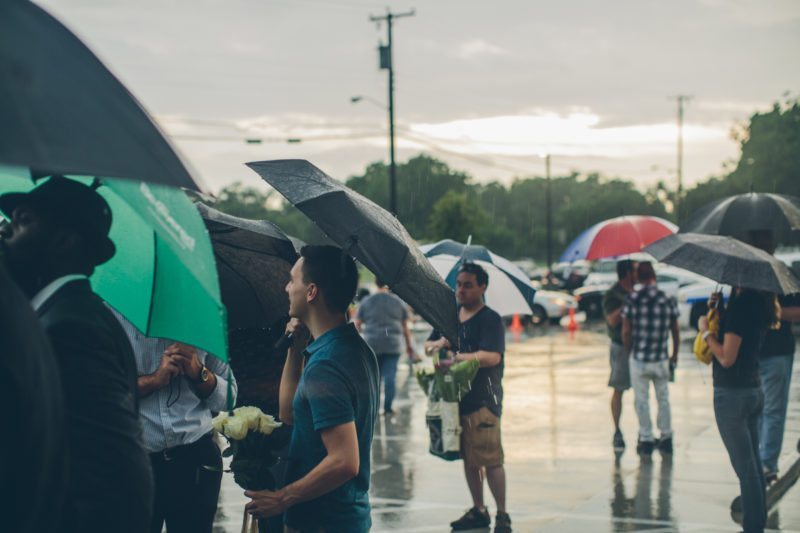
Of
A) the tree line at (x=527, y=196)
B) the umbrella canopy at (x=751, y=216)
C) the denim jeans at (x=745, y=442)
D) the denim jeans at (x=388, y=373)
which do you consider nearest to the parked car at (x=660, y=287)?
the tree line at (x=527, y=196)

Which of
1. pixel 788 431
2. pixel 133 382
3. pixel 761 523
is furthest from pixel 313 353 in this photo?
pixel 788 431

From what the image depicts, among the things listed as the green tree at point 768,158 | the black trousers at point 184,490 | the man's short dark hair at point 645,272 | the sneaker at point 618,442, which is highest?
the green tree at point 768,158

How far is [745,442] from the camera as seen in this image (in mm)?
6387

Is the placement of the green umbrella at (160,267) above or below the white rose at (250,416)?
above

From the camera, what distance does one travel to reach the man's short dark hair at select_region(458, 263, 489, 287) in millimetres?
7273

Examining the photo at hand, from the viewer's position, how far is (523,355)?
20875mm

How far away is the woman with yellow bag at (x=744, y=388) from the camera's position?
6367mm

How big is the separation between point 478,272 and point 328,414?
398cm

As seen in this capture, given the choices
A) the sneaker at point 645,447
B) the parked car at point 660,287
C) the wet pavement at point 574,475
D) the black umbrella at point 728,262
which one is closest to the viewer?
the black umbrella at point 728,262

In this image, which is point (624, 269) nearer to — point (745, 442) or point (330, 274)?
point (745, 442)

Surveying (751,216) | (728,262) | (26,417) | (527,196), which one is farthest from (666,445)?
(527,196)

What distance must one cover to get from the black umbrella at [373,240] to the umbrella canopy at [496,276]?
3805 millimetres

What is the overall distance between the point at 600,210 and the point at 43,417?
9355 cm

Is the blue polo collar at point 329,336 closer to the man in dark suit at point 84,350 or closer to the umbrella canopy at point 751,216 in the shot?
the man in dark suit at point 84,350
